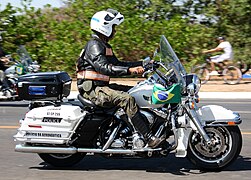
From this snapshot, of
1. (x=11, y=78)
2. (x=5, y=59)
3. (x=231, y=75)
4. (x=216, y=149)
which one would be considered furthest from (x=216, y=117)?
(x=231, y=75)

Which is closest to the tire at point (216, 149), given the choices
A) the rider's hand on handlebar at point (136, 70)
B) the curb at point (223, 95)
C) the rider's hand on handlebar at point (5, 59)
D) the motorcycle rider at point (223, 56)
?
the rider's hand on handlebar at point (136, 70)

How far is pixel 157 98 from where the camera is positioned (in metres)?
7.59

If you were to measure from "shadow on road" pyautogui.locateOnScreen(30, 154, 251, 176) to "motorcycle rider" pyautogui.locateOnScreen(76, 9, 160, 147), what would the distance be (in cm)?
59

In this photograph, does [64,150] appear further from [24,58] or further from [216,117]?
[24,58]

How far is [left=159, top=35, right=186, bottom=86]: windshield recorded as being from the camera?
306 inches

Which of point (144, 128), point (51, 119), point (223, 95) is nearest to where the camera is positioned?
point (144, 128)

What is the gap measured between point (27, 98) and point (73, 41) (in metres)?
17.2

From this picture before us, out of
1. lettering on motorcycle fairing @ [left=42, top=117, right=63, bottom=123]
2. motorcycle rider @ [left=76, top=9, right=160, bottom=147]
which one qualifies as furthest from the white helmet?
lettering on motorcycle fairing @ [left=42, top=117, right=63, bottom=123]

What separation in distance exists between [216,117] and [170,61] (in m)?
0.90

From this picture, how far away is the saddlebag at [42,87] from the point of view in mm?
7957

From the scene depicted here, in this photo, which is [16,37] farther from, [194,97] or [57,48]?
[194,97]

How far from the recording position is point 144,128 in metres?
7.62

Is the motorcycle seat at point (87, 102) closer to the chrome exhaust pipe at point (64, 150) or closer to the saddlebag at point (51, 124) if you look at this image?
the saddlebag at point (51, 124)

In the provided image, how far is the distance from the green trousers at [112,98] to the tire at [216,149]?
2.75 ft
